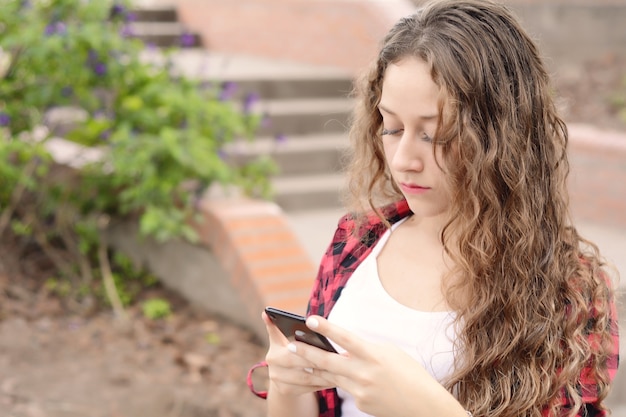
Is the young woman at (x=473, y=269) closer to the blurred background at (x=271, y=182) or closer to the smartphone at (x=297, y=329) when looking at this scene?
the smartphone at (x=297, y=329)

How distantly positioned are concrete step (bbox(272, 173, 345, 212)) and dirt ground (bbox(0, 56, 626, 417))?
1.15 metres

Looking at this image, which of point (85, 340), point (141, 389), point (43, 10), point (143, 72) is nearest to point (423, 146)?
point (141, 389)

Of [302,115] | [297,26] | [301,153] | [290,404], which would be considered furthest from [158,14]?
[290,404]

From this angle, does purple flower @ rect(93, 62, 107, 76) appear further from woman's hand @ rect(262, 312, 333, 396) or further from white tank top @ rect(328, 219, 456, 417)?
woman's hand @ rect(262, 312, 333, 396)

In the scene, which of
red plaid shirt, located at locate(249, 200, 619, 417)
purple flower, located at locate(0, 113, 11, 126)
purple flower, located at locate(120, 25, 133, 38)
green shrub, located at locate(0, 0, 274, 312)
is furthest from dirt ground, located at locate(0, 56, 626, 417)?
red plaid shirt, located at locate(249, 200, 619, 417)

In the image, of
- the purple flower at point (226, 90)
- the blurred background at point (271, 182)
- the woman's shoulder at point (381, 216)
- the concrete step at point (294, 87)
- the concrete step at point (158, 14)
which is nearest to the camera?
the woman's shoulder at point (381, 216)

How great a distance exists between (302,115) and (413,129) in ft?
14.3

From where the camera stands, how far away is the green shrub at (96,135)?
4055 mm

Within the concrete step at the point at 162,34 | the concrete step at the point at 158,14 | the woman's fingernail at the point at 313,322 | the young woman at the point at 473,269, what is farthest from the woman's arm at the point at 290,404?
the concrete step at the point at 158,14

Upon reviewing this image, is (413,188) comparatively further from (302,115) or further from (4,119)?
(302,115)

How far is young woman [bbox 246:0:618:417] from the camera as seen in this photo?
58.3 inches

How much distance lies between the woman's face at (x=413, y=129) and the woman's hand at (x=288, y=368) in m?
0.36

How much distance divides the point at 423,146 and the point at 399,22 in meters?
0.29

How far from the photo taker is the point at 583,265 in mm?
1651
